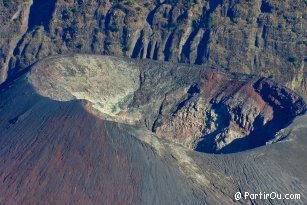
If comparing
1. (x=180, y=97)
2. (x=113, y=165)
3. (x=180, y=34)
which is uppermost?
(x=180, y=34)

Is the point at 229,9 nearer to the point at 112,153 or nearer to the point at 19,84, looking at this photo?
the point at 19,84

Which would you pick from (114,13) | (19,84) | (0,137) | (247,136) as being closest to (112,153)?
(0,137)

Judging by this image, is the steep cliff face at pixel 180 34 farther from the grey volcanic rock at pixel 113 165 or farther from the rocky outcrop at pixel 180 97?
the grey volcanic rock at pixel 113 165

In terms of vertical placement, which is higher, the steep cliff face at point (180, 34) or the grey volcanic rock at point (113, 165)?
the steep cliff face at point (180, 34)

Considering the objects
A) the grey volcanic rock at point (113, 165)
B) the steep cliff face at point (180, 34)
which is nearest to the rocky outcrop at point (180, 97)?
the grey volcanic rock at point (113, 165)

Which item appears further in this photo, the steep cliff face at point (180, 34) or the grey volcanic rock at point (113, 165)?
the steep cliff face at point (180, 34)

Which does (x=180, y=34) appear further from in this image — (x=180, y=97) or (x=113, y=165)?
(x=113, y=165)

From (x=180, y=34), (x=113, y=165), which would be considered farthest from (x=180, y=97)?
(x=113, y=165)
